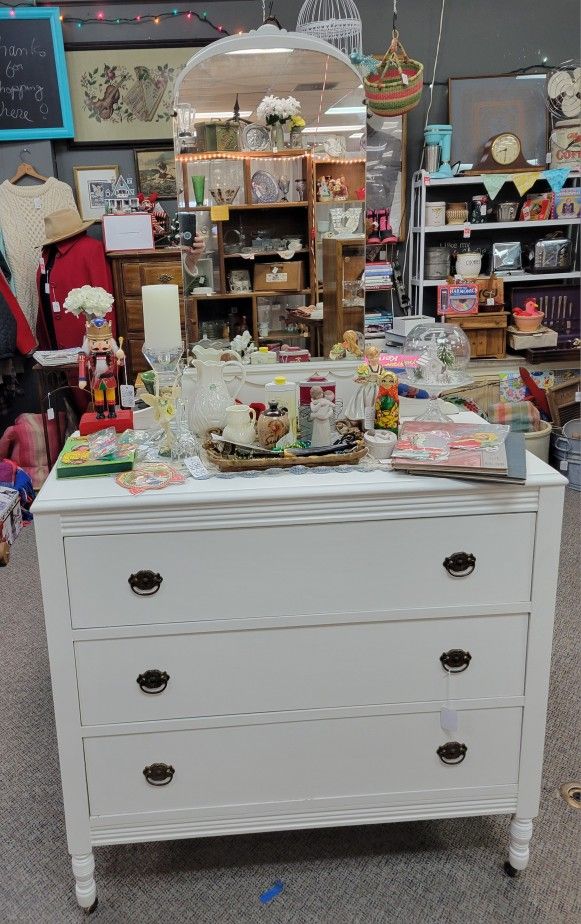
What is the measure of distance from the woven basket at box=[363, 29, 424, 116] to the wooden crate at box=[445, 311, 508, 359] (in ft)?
4.49

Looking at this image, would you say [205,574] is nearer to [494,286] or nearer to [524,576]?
[524,576]

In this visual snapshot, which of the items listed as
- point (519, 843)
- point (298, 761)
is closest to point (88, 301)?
point (298, 761)

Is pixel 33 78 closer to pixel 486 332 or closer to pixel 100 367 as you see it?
pixel 486 332

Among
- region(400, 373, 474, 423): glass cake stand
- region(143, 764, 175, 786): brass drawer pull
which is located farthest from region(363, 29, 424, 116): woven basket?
region(143, 764, 175, 786): brass drawer pull

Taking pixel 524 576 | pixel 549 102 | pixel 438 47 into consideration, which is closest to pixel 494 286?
pixel 549 102

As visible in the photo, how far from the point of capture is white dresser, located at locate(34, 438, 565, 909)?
5.15ft

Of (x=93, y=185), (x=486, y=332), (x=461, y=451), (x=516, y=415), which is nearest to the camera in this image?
(x=461, y=451)

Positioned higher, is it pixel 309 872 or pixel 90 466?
pixel 90 466

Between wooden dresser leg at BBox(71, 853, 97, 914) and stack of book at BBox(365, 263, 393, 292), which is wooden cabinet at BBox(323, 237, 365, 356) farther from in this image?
stack of book at BBox(365, 263, 393, 292)

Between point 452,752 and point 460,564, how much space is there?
467 millimetres

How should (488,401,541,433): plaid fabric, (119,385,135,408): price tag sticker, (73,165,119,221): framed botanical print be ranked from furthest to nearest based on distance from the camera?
(73,165,119,221): framed botanical print, (488,401,541,433): plaid fabric, (119,385,135,408): price tag sticker

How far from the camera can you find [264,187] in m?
2.20

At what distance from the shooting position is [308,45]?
2.19m

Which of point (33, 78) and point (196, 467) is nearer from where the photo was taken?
point (196, 467)
